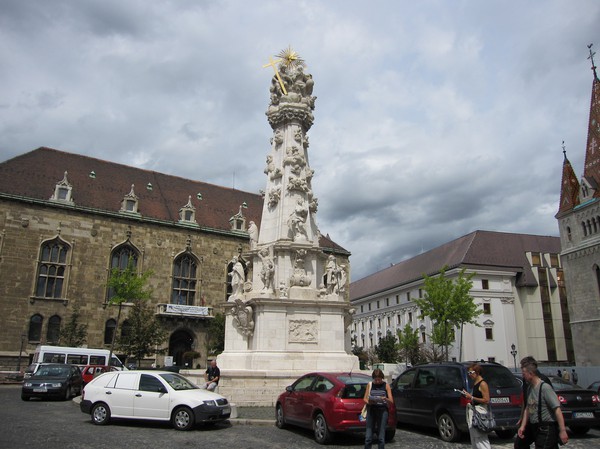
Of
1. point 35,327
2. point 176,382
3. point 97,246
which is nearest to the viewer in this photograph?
point 176,382

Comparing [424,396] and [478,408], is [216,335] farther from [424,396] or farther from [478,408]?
[478,408]

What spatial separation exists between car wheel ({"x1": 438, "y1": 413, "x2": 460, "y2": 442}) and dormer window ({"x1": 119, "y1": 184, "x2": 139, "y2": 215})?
112 feet

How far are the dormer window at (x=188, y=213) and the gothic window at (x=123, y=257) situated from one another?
196 inches

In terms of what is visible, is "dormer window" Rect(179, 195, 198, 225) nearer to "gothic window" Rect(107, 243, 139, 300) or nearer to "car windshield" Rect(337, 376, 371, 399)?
"gothic window" Rect(107, 243, 139, 300)

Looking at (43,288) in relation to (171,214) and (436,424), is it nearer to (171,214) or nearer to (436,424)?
(171,214)

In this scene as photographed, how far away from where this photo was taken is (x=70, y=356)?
2859cm

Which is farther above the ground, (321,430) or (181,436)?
(321,430)

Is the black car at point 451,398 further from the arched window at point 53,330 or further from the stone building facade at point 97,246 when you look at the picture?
the arched window at point 53,330

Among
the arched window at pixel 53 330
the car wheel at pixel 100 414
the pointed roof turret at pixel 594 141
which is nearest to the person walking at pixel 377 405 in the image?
the car wheel at pixel 100 414

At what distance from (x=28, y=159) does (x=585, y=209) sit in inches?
2069

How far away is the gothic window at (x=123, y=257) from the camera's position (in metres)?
38.5

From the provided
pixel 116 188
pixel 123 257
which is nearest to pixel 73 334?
pixel 123 257

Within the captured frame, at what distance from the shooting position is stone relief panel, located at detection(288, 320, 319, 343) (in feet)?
50.6

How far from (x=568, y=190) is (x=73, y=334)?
51277mm
